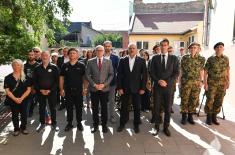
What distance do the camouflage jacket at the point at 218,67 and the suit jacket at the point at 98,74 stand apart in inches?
89.8

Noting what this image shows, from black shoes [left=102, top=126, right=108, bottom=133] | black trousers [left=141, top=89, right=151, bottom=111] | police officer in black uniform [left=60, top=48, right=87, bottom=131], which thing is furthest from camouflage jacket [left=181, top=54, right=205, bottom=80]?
police officer in black uniform [left=60, top=48, right=87, bottom=131]

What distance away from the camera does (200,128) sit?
6.85m

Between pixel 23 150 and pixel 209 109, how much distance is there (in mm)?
4066

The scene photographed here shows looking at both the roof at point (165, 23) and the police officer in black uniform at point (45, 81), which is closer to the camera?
the police officer in black uniform at point (45, 81)

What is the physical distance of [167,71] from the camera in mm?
6180

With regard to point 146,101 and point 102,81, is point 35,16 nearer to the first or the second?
point 102,81

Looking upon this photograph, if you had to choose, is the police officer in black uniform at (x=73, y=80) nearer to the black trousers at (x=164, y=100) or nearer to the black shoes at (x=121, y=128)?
the black shoes at (x=121, y=128)

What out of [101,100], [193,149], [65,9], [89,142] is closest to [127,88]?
[101,100]

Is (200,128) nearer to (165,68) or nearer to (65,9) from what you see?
(165,68)

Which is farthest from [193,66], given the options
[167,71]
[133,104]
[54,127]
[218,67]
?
[54,127]

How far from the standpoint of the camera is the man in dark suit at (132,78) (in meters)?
6.36

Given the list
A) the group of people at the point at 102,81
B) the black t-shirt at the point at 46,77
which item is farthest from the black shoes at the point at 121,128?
the black t-shirt at the point at 46,77

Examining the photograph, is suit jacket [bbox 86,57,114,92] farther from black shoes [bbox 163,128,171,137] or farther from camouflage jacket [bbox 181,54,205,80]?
camouflage jacket [bbox 181,54,205,80]

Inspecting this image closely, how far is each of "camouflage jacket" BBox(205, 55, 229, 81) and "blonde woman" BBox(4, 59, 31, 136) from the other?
3.90m
